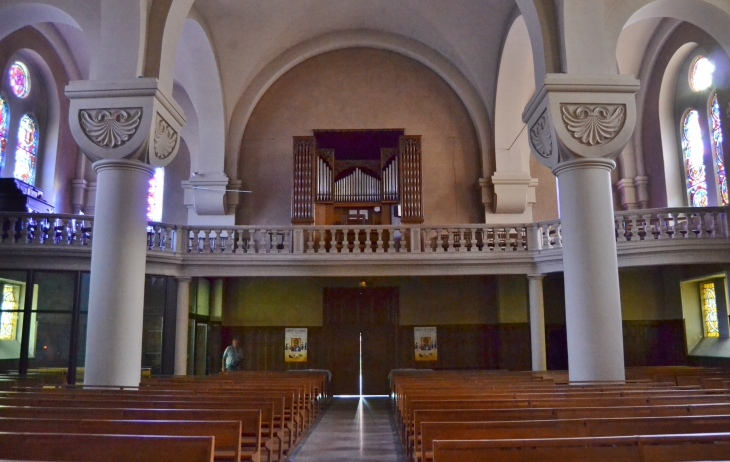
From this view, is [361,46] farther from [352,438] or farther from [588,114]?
[352,438]

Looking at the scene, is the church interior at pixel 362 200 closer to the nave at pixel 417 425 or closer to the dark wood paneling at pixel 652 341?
the dark wood paneling at pixel 652 341

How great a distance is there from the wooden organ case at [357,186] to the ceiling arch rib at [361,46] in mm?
2053

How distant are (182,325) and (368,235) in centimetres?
490

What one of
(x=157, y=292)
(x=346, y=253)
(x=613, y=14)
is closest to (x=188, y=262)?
(x=157, y=292)

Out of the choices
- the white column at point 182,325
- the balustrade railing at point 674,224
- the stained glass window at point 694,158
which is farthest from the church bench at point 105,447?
the stained glass window at point 694,158

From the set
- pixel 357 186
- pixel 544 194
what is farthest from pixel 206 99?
pixel 544 194

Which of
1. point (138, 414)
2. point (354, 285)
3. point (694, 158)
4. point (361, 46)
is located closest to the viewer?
point (138, 414)

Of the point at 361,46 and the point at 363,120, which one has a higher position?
the point at 361,46

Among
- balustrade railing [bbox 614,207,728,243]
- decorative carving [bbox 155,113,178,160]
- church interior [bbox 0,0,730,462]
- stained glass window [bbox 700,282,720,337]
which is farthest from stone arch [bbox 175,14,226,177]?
stained glass window [bbox 700,282,720,337]

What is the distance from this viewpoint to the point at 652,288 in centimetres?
1662

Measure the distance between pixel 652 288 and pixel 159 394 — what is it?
1442 cm

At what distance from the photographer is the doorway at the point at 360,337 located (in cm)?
1700

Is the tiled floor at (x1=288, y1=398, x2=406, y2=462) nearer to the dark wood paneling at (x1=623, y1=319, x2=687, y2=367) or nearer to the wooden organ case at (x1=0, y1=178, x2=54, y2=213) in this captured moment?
the dark wood paneling at (x1=623, y1=319, x2=687, y2=367)

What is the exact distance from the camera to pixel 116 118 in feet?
28.2
